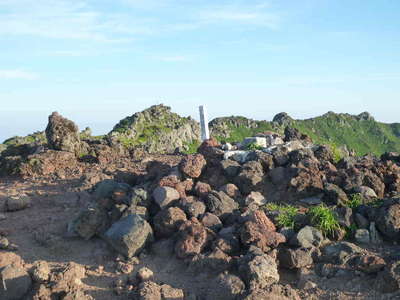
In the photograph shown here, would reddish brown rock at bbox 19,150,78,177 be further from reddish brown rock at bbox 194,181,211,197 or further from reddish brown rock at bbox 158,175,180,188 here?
reddish brown rock at bbox 194,181,211,197

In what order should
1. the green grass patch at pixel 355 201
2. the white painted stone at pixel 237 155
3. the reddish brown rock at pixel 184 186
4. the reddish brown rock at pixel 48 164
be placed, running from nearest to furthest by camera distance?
the green grass patch at pixel 355 201 < the reddish brown rock at pixel 184 186 < the white painted stone at pixel 237 155 < the reddish brown rock at pixel 48 164

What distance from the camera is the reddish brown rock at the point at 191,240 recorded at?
944 centimetres

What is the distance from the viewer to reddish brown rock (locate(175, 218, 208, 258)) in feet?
31.0

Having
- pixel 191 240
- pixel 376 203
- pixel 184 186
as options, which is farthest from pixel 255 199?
pixel 376 203

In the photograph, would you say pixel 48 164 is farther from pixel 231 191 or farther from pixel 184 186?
pixel 231 191

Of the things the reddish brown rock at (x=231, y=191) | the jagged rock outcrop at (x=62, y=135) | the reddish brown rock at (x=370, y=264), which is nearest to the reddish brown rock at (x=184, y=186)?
the reddish brown rock at (x=231, y=191)

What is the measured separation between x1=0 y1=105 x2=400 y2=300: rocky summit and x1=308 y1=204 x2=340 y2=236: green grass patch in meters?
0.02

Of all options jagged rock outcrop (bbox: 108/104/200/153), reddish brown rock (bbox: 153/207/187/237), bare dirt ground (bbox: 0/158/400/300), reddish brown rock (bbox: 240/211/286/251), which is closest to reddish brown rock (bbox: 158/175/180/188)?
reddish brown rock (bbox: 153/207/187/237)

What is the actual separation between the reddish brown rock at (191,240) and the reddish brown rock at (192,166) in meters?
2.66

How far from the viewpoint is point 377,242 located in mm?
9977

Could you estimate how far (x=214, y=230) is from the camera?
10.2m

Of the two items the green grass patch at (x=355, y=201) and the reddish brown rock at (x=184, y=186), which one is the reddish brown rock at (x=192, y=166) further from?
the green grass patch at (x=355, y=201)

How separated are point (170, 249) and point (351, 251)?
13.0 ft

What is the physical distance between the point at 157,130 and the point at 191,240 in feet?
132
